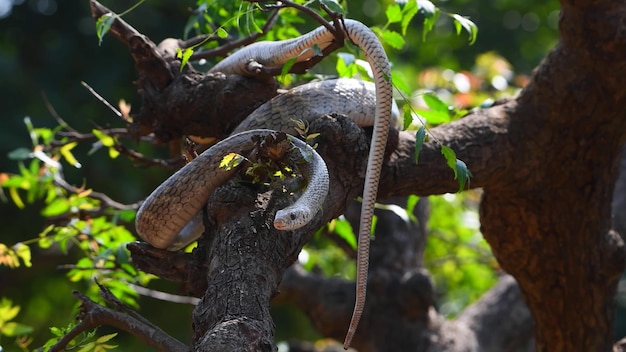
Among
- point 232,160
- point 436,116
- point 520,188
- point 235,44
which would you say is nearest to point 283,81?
point 232,160

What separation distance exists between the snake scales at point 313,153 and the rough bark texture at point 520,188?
0.35 feet

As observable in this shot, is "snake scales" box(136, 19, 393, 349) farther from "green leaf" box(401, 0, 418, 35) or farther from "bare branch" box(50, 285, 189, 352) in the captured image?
"bare branch" box(50, 285, 189, 352)

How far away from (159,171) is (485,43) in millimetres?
4464

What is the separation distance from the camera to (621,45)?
349 cm

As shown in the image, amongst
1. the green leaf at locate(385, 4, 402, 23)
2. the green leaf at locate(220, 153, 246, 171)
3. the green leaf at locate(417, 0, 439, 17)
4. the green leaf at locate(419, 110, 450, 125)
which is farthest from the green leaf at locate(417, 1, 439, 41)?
the green leaf at locate(220, 153, 246, 171)

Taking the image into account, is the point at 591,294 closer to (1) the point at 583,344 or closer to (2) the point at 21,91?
(1) the point at 583,344

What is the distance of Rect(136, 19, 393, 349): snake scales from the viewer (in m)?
2.65

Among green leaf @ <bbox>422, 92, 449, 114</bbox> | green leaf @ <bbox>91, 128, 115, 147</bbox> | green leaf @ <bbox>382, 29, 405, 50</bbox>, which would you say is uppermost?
green leaf @ <bbox>382, 29, 405, 50</bbox>

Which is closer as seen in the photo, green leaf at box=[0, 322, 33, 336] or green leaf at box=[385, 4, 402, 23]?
green leaf at box=[385, 4, 402, 23]

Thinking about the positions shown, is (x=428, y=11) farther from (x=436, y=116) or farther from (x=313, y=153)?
(x=313, y=153)

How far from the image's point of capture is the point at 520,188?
377 centimetres

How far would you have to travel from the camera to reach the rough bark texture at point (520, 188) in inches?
96.3

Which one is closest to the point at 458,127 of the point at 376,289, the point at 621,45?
the point at 621,45

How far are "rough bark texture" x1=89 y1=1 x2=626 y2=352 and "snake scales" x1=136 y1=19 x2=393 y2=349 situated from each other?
11 cm
